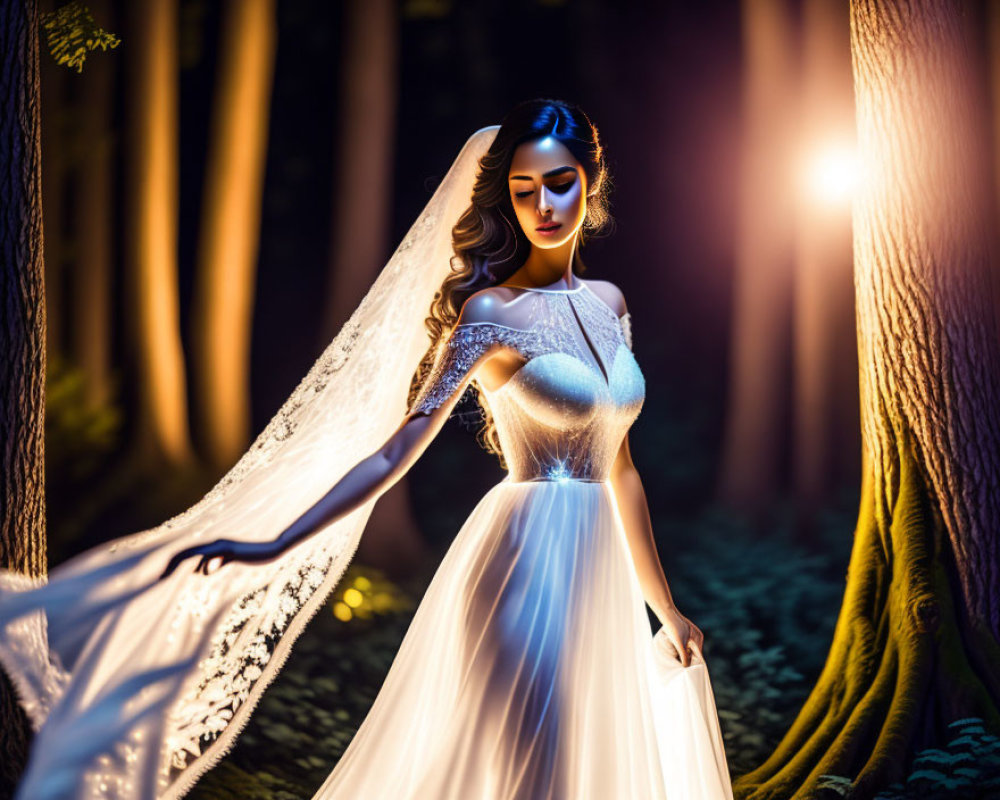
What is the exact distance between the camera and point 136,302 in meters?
6.39

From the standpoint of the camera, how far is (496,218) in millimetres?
3164

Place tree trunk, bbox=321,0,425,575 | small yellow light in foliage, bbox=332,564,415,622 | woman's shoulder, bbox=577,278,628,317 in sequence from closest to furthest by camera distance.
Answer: woman's shoulder, bbox=577,278,628,317 → small yellow light in foliage, bbox=332,564,415,622 → tree trunk, bbox=321,0,425,575

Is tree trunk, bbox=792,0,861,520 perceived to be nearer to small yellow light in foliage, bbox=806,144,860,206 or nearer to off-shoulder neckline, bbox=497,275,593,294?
small yellow light in foliage, bbox=806,144,860,206

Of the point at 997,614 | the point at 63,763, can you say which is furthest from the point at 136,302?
the point at 997,614

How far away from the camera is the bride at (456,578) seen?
259 cm

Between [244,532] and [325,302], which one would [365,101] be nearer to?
[325,302]

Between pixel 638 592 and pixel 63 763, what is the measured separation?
156 centimetres

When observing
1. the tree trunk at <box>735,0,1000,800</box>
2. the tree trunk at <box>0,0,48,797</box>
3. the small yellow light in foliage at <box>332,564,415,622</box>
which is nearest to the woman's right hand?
the tree trunk at <box>0,0,48,797</box>

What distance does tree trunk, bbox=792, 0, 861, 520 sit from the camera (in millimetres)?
6332

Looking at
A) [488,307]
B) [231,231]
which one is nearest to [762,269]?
[231,231]

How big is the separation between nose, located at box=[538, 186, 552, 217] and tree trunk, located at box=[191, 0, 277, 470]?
13.0 ft

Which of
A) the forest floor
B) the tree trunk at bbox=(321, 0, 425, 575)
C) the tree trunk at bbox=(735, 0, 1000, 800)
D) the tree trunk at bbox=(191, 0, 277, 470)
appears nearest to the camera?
the tree trunk at bbox=(735, 0, 1000, 800)

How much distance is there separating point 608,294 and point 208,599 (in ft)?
4.90

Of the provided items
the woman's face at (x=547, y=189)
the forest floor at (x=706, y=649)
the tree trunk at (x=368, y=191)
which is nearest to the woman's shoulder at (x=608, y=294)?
the woman's face at (x=547, y=189)
